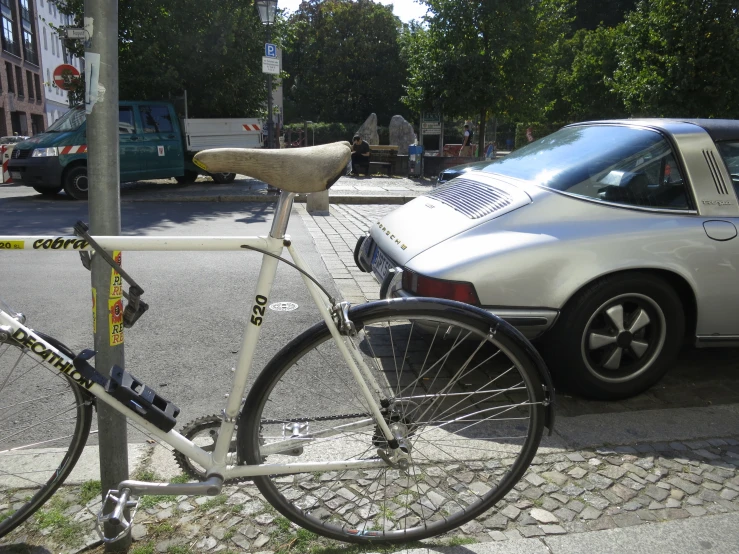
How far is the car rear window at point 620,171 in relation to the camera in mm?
3850

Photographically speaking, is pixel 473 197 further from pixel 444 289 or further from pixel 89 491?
pixel 89 491

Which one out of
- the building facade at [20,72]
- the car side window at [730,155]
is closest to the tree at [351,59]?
the building facade at [20,72]

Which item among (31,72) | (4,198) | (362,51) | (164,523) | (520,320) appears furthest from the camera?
(31,72)

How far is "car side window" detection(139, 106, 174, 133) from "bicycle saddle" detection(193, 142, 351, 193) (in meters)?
13.3

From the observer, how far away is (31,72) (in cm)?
5203

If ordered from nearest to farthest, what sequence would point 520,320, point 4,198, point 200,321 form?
point 520,320, point 200,321, point 4,198

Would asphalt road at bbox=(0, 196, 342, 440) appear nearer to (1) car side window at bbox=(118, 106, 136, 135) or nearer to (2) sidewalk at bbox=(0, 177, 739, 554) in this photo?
(2) sidewalk at bbox=(0, 177, 739, 554)

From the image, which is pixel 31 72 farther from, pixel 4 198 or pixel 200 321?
pixel 200 321

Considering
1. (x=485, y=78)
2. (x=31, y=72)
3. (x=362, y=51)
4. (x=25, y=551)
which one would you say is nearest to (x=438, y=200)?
(x=25, y=551)

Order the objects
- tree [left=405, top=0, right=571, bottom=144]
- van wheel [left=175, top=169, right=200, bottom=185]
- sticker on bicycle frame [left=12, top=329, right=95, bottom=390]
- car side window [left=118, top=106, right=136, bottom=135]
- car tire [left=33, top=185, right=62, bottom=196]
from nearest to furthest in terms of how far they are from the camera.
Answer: sticker on bicycle frame [left=12, top=329, right=95, bottom=390] → car tire [left=33, top=185, right=62, bottom=196] → car side window [left=118, top=106, right=136, bottom=135] → van wheel [left=175, top=169, right=200, bottom=185] → tree [left=405, top=0, right=571, bottom=144]

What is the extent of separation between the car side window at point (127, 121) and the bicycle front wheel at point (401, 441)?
1259cm

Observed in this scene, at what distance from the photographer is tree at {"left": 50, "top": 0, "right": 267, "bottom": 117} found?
53.7 feet

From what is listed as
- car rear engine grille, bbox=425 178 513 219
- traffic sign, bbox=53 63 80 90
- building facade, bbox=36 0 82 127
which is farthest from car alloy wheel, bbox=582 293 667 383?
building facade, bbox=36 0 82 127

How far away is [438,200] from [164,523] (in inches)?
109
